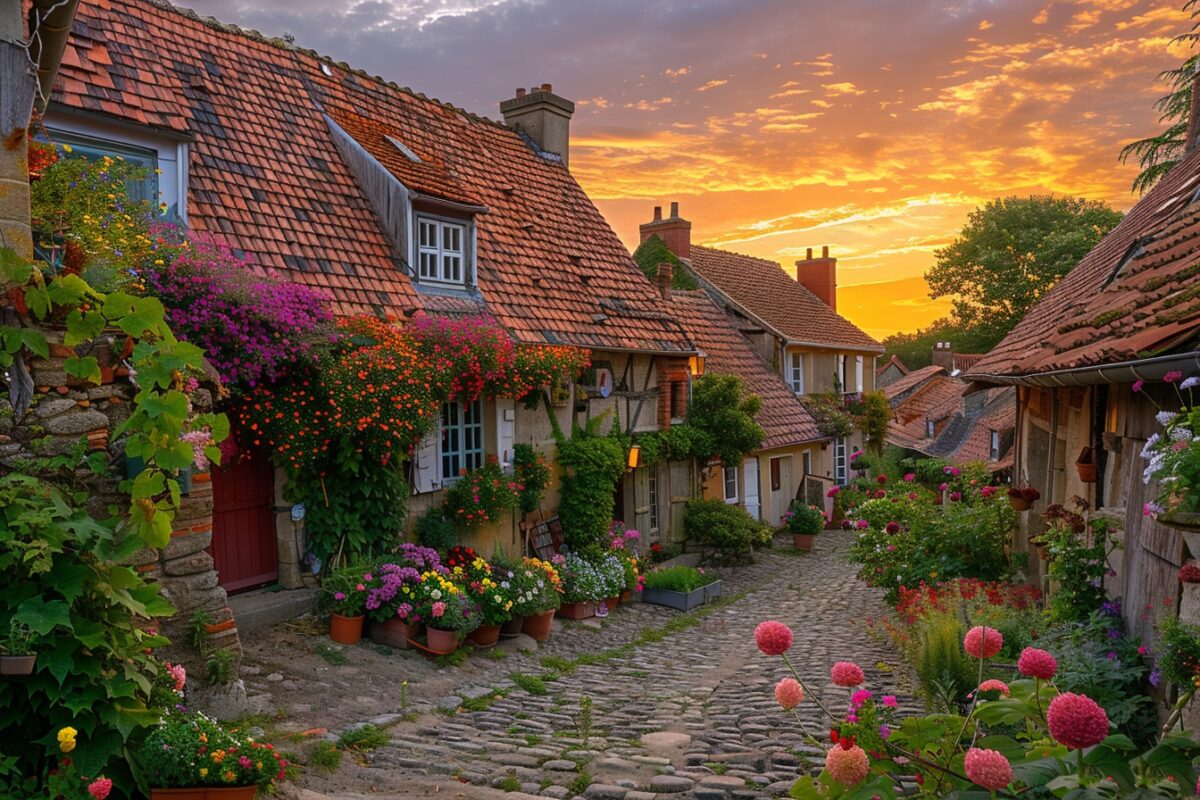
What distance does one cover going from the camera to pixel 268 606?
8.39 metres

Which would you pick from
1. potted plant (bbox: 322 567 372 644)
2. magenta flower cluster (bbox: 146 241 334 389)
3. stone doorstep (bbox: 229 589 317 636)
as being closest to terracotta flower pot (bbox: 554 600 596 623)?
potted plant (bbox: 322 567 372 644)

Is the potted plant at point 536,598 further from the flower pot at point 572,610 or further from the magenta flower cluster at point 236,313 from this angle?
the magenta flower cluster at point 236,313

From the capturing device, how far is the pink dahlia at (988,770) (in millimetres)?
2266

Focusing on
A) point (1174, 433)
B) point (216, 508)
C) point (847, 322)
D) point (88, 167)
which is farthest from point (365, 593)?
point (847, 322)

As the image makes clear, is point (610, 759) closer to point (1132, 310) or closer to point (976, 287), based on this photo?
point (1132, 310)

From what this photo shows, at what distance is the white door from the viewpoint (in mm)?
19125

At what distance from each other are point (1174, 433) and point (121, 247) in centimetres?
737

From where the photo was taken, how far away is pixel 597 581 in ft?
37.7

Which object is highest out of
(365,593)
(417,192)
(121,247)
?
(417,192)

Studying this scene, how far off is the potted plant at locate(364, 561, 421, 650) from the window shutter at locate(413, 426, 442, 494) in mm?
1707

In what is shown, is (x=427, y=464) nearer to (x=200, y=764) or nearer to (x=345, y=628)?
(x=345, y=628)

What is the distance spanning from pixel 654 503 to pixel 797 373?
34.3 ft

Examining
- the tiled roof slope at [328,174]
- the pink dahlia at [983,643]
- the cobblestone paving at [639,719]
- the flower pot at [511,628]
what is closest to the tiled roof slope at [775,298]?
the tiled roof slope at [328,174]

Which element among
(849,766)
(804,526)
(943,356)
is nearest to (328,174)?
Answer: (849,766)
